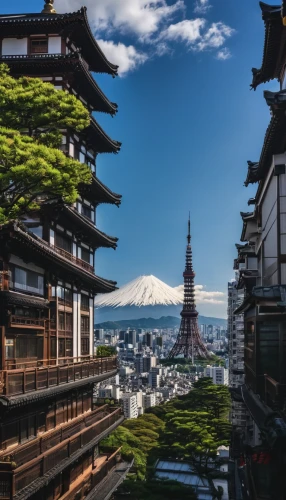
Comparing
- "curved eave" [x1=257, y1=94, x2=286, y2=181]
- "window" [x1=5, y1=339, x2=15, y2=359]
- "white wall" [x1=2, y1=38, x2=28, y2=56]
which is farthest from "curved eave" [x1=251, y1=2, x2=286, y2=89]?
"window" [x1=5, y1=339, x2=15, y2=359]

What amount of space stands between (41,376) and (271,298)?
7.66 m

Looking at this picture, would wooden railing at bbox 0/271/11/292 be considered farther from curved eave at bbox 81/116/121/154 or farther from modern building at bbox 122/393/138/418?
modern building at bbox 122/393/138/418

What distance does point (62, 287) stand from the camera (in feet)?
74.3

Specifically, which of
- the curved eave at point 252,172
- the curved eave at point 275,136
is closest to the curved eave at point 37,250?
the curved eave at point 275,136

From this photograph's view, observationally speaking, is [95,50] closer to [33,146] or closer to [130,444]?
[33,146]

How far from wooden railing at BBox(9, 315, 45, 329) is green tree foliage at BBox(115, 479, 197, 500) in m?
15.8

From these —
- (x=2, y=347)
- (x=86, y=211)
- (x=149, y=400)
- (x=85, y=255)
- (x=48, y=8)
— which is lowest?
(x=149, y=400)

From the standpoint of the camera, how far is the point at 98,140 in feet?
90.2

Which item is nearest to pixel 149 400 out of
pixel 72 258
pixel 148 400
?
pixel 148 400

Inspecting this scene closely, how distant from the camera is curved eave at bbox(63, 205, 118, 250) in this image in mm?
22234

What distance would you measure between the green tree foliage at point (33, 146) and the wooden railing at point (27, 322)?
3.45 metres

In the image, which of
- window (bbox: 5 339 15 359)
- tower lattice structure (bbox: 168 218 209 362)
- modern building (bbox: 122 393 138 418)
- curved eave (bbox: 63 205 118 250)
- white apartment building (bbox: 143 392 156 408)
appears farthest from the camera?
tower lattice structure (bbox: 168 218 209 362)

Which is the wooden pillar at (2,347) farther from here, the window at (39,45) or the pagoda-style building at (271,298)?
the window at (39,45)

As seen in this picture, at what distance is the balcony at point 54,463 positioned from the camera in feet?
44.5
